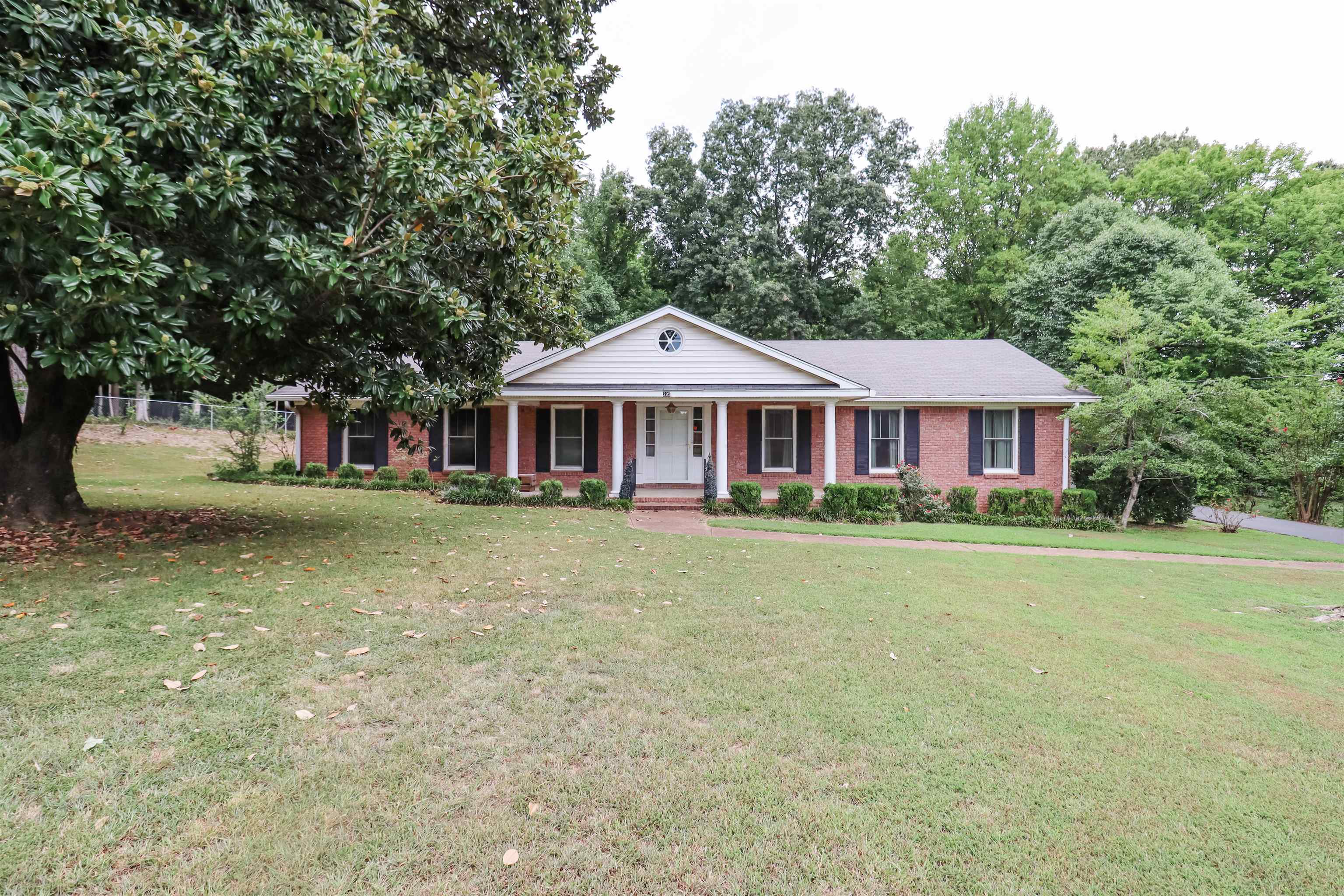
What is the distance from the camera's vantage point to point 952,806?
268 cm

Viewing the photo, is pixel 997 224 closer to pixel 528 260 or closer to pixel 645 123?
pixel 645 123

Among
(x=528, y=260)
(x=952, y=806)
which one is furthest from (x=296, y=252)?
(x=952, y=806)

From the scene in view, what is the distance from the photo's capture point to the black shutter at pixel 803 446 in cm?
1512

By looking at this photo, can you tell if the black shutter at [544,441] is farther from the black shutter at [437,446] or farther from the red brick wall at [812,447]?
the black shutter at [437,446]

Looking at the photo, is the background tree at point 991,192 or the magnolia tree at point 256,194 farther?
the background tree at point 991,192

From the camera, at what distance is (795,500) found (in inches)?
522

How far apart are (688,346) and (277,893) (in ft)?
44.0

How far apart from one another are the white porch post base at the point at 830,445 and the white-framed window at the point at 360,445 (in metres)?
12.2

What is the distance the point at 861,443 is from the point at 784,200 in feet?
67.3

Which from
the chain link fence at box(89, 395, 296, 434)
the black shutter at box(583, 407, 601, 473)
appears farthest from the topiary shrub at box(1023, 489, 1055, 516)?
the chain link fence at box(89, 395, 296, 434)

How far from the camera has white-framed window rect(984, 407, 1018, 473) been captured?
14.9m

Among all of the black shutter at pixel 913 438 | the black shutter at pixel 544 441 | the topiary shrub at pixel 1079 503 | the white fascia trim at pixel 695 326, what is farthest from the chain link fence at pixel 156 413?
the topiary shrub at pixel 1079 503

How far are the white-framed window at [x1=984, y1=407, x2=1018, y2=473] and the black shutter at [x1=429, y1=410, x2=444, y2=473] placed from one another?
560 inches

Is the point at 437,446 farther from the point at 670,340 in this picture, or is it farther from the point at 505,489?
the point at 670,340
